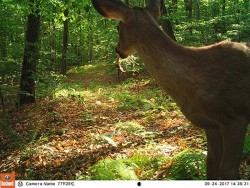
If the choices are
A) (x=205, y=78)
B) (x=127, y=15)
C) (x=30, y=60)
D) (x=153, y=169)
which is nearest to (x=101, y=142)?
(x=153, y=169)

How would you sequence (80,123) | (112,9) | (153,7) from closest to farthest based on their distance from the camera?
(112,9), (153,7), (80,123)

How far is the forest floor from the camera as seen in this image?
4.73 meters

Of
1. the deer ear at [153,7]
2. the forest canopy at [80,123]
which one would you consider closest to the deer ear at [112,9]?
the deer ear at [153,7]

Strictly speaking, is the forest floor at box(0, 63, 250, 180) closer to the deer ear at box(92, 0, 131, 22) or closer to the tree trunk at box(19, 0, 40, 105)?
the tree trunk at box(19, 0, 40, 105)

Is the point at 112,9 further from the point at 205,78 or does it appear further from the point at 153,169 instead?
the point at 153,169

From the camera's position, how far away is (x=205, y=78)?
3488 millimetres

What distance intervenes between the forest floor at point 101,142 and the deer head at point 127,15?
5.67ft

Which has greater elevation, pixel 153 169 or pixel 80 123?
pixel 80 123

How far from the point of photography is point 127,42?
400 centimetres

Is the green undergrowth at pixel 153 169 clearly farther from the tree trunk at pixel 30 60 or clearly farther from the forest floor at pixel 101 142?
the tree trunk at pixel 30 60

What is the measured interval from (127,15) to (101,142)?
3.15m

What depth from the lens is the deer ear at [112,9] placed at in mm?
3742

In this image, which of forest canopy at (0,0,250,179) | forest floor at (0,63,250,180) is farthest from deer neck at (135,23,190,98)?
forest floor at (0,63,250,180)

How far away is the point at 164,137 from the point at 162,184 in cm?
330
